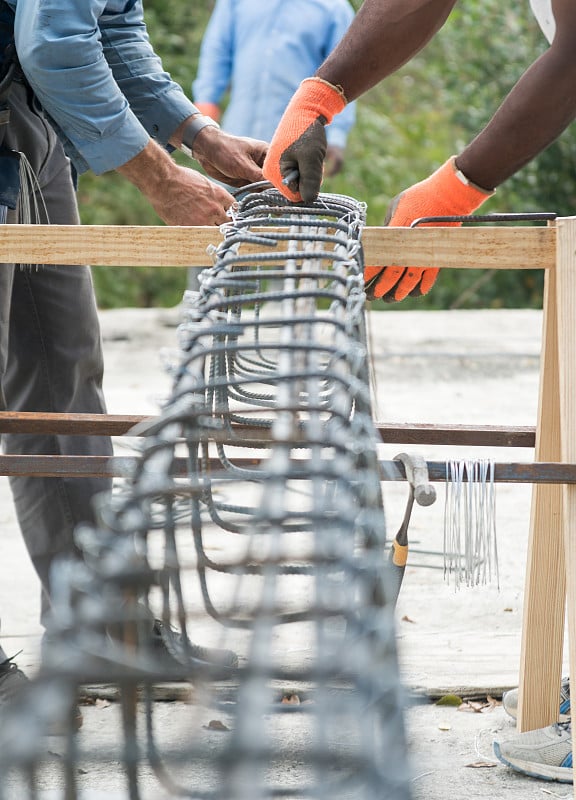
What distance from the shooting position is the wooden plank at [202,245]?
1.45 metres

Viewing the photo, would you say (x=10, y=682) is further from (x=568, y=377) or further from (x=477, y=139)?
(x=477, y=139)

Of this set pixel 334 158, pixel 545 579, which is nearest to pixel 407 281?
pixel 545 579

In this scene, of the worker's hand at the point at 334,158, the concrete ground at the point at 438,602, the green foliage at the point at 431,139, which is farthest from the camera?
the green foliage at the point at 431,139

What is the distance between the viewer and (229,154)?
209 cm

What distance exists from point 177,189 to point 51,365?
0.51 m

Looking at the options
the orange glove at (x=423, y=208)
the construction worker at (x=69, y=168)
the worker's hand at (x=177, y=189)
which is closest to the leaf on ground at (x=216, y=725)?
the construction worker at (x=69, y=168)

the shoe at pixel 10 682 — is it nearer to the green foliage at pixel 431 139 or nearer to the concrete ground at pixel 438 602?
the concrete ground at pixel 438 602

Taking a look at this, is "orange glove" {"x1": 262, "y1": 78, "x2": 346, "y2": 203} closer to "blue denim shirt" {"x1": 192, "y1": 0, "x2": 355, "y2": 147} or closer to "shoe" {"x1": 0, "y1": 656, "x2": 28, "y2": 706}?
"shoe" {"x1": 0, "y1": 656, "x2": 28, "y2": 706}

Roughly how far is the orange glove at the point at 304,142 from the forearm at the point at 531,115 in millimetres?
263

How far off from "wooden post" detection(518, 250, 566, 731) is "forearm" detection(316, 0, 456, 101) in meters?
0.48

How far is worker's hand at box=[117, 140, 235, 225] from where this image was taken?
1912mm

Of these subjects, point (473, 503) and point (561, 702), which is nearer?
point (473, 503)

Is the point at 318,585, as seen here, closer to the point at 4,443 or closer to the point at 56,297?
the point at 56,297

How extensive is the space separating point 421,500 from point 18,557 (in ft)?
6.20
